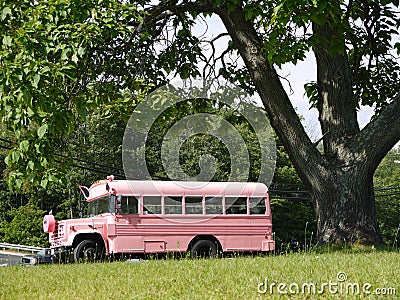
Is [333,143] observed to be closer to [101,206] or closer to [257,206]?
[257,206]

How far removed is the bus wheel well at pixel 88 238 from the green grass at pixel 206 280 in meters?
9.83

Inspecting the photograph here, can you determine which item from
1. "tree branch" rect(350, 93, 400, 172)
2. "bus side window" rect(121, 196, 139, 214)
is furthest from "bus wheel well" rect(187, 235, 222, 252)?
"tree branch" rect(350, 93, 400, 172)

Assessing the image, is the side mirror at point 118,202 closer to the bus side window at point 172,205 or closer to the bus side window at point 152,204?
the bus side window at point 152,204

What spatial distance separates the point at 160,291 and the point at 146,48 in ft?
26.1

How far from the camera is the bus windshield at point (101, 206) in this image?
1942cm

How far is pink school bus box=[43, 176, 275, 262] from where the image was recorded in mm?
19156

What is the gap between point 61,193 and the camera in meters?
44.7

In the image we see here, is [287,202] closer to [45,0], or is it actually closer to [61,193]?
[61,193]

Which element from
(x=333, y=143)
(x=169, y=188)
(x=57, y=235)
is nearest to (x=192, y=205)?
(x=169, y=188)

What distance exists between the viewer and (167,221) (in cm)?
2005

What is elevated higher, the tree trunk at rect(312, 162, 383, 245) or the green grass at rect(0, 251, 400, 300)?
the tree trunk at rect(312, 162, 383, 245)

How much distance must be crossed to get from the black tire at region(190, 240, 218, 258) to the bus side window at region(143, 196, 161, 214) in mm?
1673

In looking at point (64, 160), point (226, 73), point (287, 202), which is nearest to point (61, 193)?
point (287, 202)

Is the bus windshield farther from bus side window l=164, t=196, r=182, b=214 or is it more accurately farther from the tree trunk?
the tree trunk
